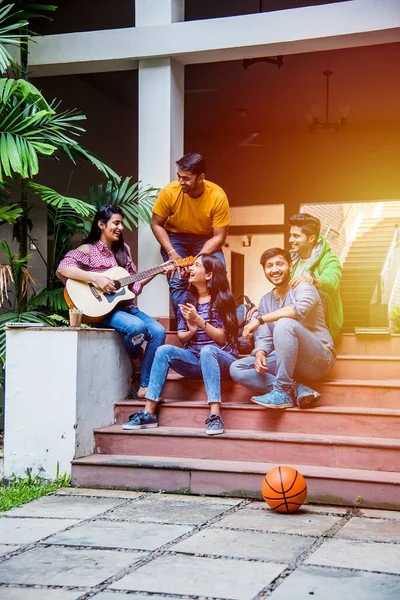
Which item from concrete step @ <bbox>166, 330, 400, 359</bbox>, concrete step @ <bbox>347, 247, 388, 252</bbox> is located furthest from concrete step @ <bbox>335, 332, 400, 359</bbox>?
concrete step @ <bbox>347, 247, 388, 252</bbox>

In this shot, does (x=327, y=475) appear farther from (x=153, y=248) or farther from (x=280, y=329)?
(x=153, y=248)

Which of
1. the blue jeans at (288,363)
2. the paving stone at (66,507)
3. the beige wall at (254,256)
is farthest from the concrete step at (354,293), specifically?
the paving stone at (66,507)

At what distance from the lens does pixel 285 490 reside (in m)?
4.29

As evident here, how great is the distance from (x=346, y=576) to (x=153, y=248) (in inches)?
158

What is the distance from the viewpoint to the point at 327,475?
464 cm

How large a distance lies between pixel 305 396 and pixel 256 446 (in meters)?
0.47

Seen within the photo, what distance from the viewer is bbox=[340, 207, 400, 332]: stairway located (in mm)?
12938

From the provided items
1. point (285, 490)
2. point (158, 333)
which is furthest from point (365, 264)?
point (285, 490)

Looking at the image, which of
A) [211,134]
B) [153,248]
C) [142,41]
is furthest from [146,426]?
[211,134]

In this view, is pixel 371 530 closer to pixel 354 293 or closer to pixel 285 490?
pixel 285 490

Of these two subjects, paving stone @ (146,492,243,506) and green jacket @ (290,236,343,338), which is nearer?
paving stone @ (146,492,243,506)

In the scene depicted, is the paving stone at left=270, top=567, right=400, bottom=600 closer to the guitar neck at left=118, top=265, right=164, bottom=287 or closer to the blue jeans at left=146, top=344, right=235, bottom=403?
the blue jeans at left=146, top=344, right=235, bottom=403

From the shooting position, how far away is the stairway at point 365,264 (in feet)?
42.4

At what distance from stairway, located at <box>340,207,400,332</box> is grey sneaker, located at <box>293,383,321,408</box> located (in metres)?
6.13
